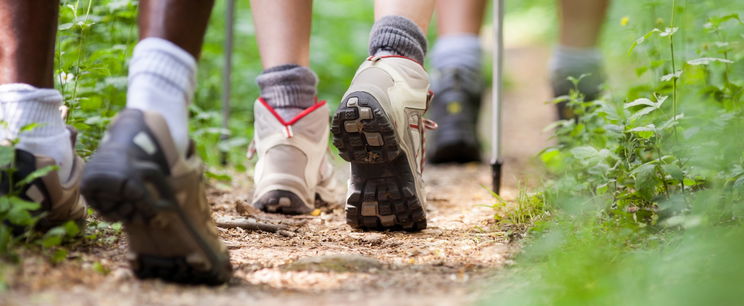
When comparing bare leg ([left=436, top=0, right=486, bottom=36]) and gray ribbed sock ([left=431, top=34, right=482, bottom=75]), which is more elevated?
bare leg ([left=436, top=0, right=486, bottom=36])

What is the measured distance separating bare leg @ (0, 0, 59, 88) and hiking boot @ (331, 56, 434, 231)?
588 mm

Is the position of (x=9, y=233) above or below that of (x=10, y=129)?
below

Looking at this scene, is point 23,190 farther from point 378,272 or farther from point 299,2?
point 299,2

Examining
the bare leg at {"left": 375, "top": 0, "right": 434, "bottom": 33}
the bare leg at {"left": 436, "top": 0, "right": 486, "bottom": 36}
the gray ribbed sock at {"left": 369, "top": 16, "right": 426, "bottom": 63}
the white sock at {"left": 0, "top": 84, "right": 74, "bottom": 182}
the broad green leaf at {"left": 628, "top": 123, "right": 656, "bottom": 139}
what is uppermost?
the bare leg at {"left": 436, "top": 0, "right": 486, "bottom": 36}

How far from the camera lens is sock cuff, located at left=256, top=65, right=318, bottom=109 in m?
1.98

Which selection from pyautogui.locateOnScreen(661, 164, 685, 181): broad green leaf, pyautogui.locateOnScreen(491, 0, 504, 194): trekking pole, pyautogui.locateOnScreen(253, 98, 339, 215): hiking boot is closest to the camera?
pyautogui.locateOnScreen(661, 164, 685, 181): broad green leaf

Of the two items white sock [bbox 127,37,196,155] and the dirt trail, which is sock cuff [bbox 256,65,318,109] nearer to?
the dirt trail

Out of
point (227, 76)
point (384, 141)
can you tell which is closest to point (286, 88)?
point (384, 141)

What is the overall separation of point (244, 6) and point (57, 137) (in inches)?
243

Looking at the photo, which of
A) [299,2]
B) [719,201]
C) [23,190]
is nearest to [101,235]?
[23,190]

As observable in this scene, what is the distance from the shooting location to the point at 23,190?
123cm

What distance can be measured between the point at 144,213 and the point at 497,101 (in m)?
1.50

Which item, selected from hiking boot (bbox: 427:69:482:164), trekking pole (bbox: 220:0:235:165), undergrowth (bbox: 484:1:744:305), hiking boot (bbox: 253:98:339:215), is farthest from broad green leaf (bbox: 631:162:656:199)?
trekking pole (bbox: 220:0:235:165)

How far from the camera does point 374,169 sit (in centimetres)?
162
